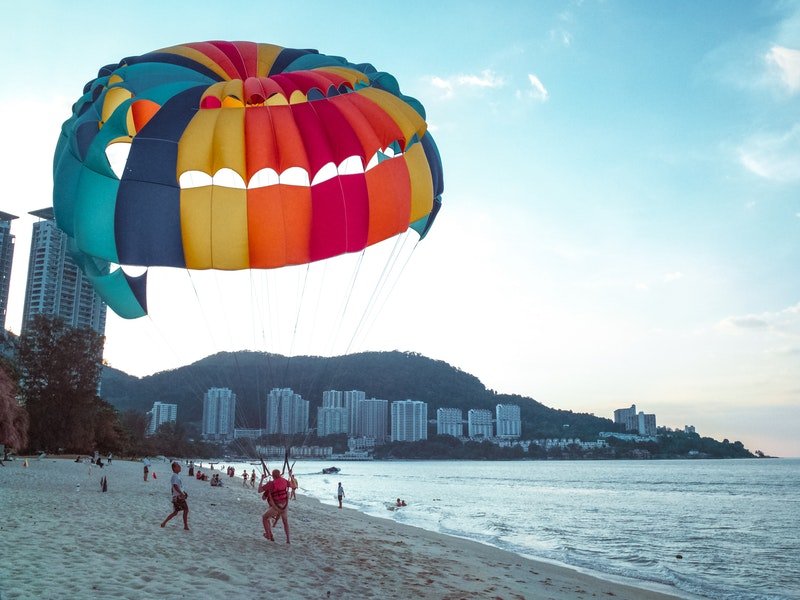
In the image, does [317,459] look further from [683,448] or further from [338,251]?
[338,251]

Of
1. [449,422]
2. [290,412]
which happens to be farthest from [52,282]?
[449,422]

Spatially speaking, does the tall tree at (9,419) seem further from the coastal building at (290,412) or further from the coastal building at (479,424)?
the coastal building at (479,424)

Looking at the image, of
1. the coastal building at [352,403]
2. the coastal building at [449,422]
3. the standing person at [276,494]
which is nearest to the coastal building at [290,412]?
the standing person at [276,494]

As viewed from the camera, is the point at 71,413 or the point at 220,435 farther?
the point at 220,435

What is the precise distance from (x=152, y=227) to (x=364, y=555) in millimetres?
6164

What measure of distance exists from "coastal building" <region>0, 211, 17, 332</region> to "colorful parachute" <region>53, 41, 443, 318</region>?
8810 cm

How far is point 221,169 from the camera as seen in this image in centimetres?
897

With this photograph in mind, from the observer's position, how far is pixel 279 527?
13.3 meters

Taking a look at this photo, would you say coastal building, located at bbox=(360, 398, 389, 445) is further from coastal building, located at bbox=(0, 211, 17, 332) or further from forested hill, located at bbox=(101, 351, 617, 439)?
coastal building, located at bbox=(0, 211, 17, 332)

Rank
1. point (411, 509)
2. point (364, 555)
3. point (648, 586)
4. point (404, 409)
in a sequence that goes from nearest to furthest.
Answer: point (364, 555) → point (648, 586) → point (411, 509) → point (404, 409)

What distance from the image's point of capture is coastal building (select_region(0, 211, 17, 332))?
84812mm

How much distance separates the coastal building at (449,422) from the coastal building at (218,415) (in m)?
57.6

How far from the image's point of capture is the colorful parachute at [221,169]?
29.3 feet

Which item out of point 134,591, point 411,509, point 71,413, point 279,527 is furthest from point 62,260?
point 134,591
